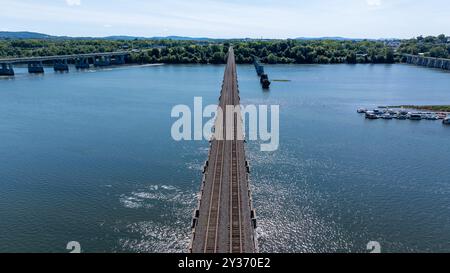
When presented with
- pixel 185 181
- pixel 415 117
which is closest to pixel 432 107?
pixel 415 117

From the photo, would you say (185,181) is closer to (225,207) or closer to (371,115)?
(225,207)

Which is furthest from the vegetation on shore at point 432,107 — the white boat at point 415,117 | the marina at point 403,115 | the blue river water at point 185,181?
the blue river water at point 185,181

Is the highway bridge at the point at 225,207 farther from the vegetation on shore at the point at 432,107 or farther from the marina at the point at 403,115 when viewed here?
the vegetation on shore at the point at 432,107

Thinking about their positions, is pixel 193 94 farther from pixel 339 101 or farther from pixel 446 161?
pixel 446 161

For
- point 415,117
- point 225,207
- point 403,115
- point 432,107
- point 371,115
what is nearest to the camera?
point 225,207

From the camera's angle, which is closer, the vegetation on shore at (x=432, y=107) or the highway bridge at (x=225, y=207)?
the highway bridge at (x=225, y=207)
